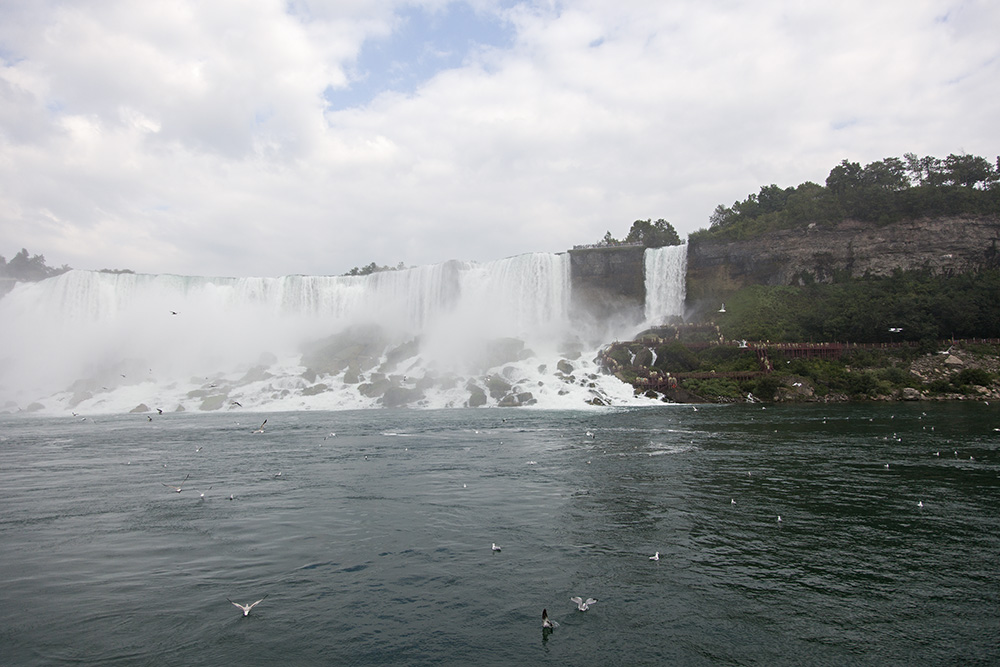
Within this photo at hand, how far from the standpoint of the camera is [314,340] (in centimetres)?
6350

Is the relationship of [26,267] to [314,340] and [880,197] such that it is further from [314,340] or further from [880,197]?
[880,197]

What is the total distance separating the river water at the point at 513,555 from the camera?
7.46 meters

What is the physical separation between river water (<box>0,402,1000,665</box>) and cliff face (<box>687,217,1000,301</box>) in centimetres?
4030

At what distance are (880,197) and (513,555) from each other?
63435mm

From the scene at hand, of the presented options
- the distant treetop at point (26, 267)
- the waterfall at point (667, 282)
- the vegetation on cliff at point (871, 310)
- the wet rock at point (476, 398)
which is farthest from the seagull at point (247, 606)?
the distant treetop at point (26, 267)

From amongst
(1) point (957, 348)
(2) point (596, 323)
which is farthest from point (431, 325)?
(1) point (957, 348)

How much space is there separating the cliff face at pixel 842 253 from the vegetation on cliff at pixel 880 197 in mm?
1128

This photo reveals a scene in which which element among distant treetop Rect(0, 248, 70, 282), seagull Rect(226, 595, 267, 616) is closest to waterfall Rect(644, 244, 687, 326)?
seagull Rect(226, 595, 267, 616)

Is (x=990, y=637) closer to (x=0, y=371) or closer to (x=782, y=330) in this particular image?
(x=782, y=330)

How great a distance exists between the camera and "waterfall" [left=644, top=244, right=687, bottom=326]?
61.2 meters

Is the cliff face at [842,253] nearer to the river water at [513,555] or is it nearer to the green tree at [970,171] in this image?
the green tree at [970,171]

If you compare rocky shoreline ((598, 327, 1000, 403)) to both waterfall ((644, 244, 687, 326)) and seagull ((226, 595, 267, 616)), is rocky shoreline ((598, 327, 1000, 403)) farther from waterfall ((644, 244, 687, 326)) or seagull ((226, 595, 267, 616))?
seagull ((226, 595, 267, 616))

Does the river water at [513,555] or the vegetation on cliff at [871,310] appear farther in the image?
the vegetation on cliff at [871,310]

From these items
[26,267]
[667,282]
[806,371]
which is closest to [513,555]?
[806,371]
